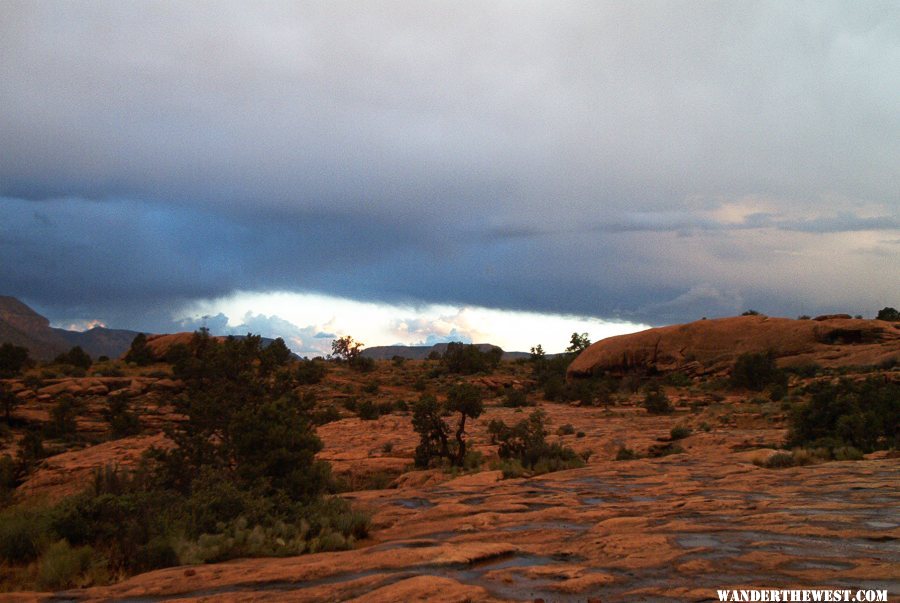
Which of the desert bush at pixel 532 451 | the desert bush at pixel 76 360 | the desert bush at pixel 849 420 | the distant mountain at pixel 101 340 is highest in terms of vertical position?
the distant mountain at pixel 101 340

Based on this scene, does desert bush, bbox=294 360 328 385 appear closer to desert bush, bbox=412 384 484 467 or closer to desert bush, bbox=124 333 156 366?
desert bush, bbox=124 333 156 366

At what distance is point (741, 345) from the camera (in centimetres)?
4416

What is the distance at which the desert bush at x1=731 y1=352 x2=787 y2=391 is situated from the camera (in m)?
36.6

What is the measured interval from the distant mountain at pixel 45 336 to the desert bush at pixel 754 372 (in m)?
86.5

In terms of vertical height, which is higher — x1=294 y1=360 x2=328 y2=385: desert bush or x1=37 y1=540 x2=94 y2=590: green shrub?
x1=294 y1=360 x2=328 y2=385: desert bush

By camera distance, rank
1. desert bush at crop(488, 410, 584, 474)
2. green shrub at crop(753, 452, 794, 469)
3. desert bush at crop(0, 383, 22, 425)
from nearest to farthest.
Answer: green shrub at crop(753, 452, 794, 469) < desert bush at crop(488, 410, 584, 474) < desert bush at crop(0, 383, 22, 425)

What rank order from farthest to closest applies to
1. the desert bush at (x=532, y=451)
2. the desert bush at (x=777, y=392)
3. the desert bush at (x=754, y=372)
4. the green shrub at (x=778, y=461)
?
the desert bush at (x=754, y=372) → the desert bush at (x=777, y=392) → the desert bush at (x=532, y=451) → the green shrub at (x=778, y=461)

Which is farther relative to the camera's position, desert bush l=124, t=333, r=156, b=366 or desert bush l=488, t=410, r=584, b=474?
desert bush l=124, t=333, r=156, b=366

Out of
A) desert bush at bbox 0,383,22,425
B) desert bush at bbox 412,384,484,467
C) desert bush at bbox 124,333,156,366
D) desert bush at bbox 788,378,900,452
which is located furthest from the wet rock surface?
desert bush at bbox 124,333,156,366

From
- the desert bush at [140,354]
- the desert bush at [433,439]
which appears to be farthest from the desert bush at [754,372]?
the desert bush at [140,354]

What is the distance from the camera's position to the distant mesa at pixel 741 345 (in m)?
39.6

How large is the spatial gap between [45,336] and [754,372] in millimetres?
127739

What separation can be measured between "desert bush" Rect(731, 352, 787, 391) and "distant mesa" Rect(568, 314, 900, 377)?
13.1ft

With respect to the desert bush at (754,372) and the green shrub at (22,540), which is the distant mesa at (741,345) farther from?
the green shrub at (22,540)
